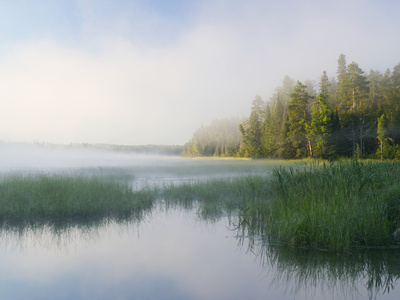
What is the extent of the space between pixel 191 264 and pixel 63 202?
6.67 metres

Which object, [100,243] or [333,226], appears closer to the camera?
[333,226]

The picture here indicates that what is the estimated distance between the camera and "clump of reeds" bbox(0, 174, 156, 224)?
36.8ft

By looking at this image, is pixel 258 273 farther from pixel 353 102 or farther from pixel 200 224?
pixel 353 102

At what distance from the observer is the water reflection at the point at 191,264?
5.65 m

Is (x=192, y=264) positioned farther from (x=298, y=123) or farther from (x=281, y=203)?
(x=298, y=123)

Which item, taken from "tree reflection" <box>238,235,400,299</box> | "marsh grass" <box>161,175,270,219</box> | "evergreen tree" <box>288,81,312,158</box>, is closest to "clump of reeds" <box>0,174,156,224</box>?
"marsh grass" <box>161,175,270,219</box>

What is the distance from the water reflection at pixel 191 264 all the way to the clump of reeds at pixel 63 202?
50.2 inches

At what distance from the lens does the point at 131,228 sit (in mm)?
10258

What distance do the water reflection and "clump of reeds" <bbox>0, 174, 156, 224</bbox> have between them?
1276mm

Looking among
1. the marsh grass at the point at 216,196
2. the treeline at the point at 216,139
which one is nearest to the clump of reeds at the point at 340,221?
the marsh grass at the point at 216,196

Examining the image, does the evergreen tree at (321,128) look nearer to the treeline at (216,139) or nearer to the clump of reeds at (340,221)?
the treeline at (216,139)

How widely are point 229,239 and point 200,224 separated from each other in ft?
6.91

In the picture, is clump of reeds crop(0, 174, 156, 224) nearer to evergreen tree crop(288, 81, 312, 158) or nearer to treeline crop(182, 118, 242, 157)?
evergreen tree crop(288, 81, 312, 158)

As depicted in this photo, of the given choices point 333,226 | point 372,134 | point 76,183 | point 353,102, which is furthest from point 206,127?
point 333,226
